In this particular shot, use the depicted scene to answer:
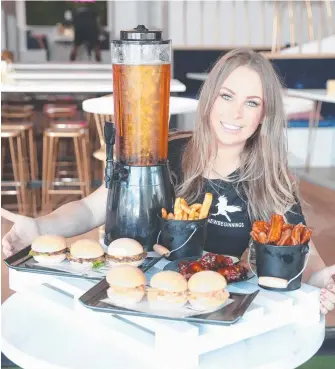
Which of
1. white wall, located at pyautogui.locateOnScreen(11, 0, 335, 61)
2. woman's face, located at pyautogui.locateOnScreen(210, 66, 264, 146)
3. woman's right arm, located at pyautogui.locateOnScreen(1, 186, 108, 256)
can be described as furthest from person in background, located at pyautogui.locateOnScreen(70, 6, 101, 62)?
woman's face, located at pyautogui.locateOnScreen(210, 66, 264, 146)

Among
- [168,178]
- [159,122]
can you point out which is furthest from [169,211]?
[159,122]

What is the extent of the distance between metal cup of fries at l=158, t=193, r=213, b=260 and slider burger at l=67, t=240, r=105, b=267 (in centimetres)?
15

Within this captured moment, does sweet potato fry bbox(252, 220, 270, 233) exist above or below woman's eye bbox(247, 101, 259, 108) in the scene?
below

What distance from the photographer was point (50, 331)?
4.49 ft

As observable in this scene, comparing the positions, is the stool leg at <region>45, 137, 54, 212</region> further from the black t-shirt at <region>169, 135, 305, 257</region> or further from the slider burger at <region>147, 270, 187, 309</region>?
the slider burger at <region>147, 270, 187, 309</region>

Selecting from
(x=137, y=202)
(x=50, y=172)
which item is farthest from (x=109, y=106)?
(x=137, y=202)

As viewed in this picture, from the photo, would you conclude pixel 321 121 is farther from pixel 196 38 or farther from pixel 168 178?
pixel 168 178

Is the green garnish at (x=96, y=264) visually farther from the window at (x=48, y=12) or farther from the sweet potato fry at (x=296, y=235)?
the window at (x=48, y=12)

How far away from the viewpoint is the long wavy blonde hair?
1.77 meters

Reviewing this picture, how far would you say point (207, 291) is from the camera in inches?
52.4

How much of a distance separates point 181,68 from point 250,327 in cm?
663

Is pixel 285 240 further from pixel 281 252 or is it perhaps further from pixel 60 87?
pixel 60 87

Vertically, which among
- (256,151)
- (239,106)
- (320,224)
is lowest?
(320,224)

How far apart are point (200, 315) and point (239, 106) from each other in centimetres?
64
